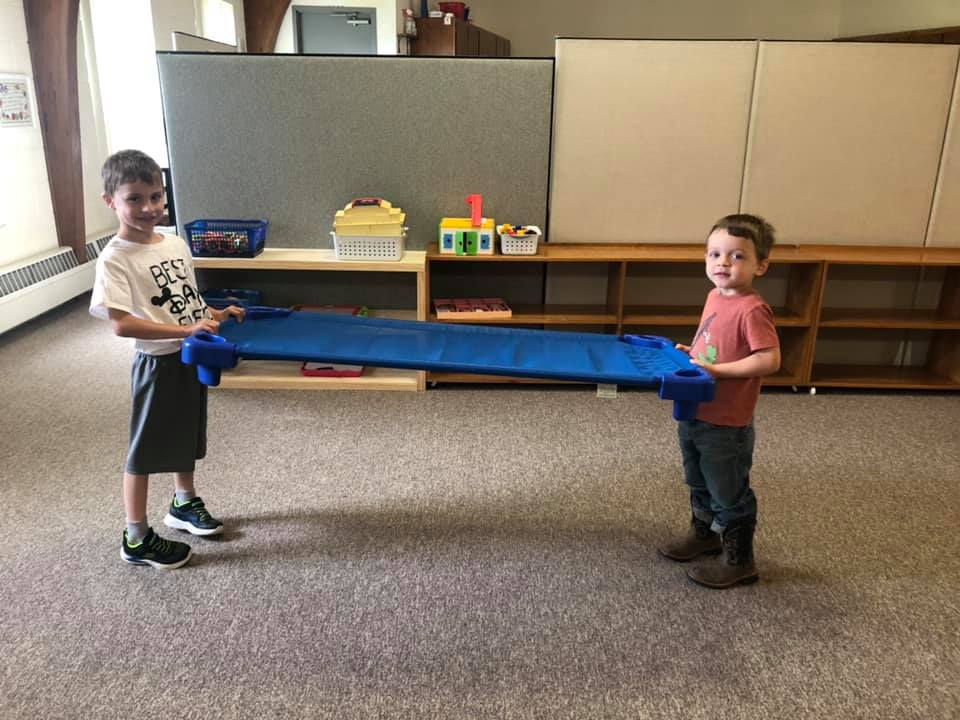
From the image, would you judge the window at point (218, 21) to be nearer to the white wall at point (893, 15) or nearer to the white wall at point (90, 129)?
the white wall at point (90, 129)

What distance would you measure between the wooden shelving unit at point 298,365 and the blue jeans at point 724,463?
1.72m

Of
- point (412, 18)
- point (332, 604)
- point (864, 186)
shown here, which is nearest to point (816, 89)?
point (864, 186)

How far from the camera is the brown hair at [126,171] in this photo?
1.89m

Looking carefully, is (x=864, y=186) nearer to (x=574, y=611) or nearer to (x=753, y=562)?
(x=753, y=562)

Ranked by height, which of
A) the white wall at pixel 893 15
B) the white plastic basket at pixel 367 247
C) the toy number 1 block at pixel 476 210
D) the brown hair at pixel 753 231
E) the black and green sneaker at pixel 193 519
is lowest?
the black and green sneaker at pixel 193 519

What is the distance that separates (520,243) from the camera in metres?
3.48

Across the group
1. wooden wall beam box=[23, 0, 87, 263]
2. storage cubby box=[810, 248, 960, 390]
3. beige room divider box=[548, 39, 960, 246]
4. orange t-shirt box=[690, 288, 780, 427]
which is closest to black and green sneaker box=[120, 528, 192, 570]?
orange t-shirt box=[690, 288, 780, 427]

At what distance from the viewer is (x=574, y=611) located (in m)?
1.99

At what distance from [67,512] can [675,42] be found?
3.21 meters

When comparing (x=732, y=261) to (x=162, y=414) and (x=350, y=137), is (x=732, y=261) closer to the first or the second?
(x=162, y=414)

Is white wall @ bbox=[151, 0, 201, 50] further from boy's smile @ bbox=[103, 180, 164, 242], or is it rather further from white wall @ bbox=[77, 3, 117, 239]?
boy's smile @ bbox=[103, 180, 164, 242]

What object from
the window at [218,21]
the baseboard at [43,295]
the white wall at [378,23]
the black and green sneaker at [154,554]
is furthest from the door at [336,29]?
the black and green sneaker at [154,554]

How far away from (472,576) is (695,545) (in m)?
0.67

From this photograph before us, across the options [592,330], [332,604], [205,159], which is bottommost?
[332,604]
